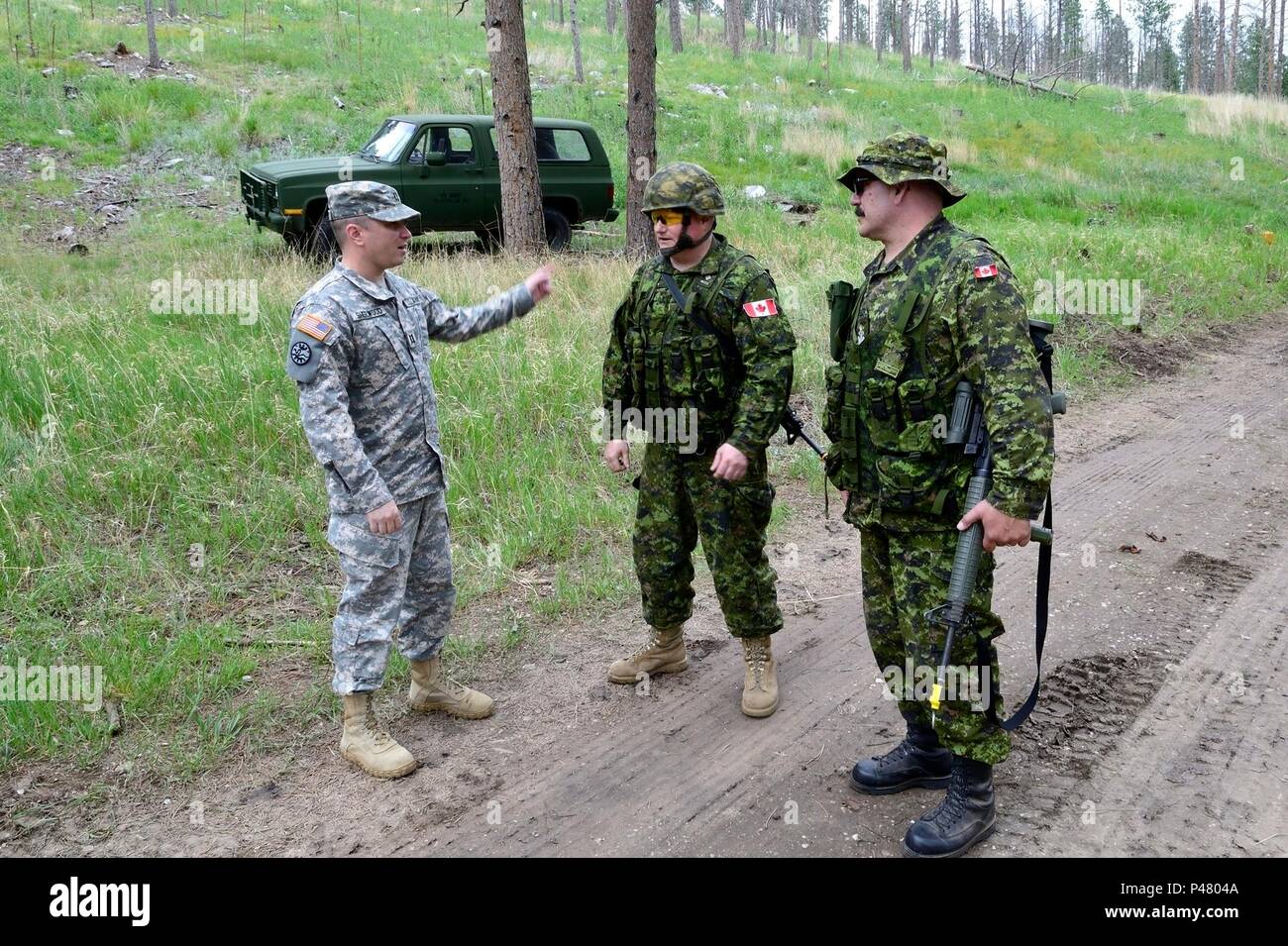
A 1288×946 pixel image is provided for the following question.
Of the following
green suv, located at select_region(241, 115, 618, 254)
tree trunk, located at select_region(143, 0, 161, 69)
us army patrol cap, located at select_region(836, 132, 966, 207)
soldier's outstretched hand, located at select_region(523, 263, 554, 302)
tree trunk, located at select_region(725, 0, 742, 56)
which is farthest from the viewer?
tree trunk, located at select_region(725, 0, 742, 56)

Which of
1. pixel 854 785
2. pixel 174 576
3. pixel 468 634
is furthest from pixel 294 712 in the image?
pixel 854 785

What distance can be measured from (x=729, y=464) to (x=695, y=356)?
50 cm

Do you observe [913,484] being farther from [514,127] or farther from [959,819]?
[514,127]

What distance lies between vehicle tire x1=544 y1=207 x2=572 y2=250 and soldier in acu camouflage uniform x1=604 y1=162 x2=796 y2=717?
9.35 metres

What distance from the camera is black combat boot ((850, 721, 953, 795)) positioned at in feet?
11.1

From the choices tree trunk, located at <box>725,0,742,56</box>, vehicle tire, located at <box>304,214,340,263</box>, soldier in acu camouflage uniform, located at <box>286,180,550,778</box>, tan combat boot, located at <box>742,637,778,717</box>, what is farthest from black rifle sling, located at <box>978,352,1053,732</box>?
tree trunk, located at <box>725,0,742,56</box>

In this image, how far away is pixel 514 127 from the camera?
10391mm

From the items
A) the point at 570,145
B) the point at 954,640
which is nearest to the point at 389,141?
the point at 570,145

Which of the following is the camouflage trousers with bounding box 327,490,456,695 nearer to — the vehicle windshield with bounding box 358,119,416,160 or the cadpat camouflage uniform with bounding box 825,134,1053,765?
the cadpat camouflage uniform with bounding box 825,134,1053,765

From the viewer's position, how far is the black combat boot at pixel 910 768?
11.1ft

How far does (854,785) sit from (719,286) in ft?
6.19

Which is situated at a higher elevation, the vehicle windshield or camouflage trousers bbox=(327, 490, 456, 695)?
the vehicle windshield

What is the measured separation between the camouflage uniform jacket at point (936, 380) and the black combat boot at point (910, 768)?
84 cm

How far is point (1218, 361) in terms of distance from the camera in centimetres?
978
